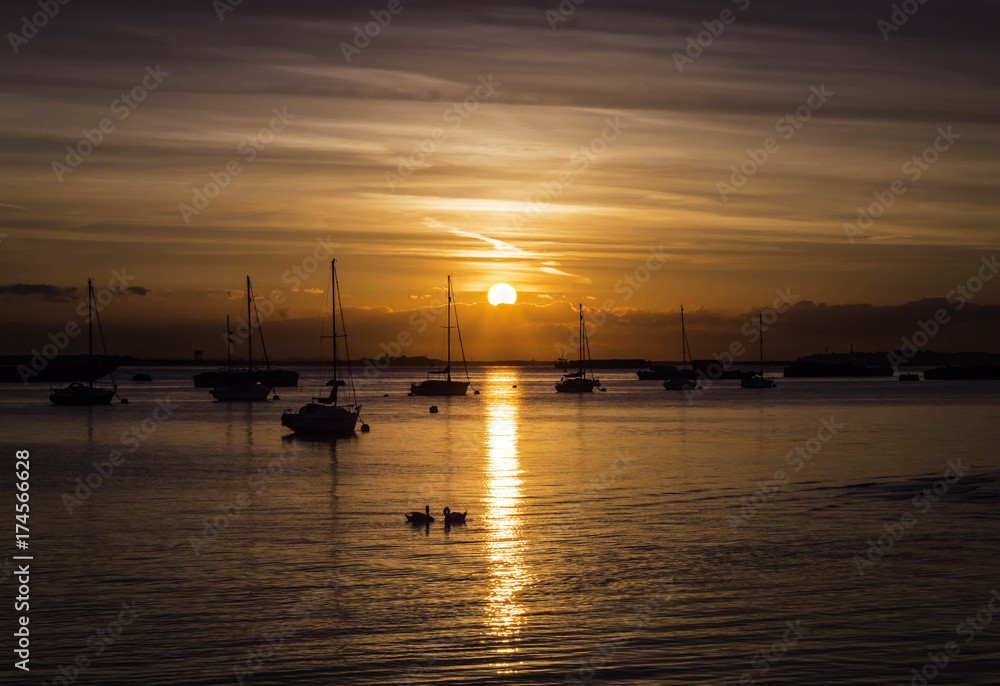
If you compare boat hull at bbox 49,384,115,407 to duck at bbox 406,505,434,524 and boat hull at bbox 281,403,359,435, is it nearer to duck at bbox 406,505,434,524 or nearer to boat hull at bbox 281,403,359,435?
boat hull at bbox 281,403,359,435

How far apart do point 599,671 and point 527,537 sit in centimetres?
1130

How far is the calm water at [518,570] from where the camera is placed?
15.9 metres

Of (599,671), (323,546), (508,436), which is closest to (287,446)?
(508,436)

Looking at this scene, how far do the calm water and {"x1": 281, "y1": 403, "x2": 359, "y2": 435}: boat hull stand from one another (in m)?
14.8

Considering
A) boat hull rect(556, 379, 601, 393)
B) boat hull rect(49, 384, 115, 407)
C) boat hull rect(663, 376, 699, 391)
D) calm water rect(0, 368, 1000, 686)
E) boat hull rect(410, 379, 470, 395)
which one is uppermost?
boat hull rect(663, 376, 699, 391)

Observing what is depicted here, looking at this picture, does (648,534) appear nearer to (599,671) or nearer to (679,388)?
(599,671)

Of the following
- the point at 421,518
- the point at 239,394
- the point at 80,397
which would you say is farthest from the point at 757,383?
the point at 421,518

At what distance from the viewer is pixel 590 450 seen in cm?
5525

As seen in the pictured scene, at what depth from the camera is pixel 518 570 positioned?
22.3 metres

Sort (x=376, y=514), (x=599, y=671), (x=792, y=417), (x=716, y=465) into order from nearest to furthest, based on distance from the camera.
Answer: (x=599, y=671) < (x=376, y=514) < (x=716, y=465) < (x=792, y=417)

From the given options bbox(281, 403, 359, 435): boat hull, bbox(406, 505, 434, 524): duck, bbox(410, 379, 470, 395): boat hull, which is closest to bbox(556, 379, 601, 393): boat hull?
bbox(410, 379, 470, 395): boat hull

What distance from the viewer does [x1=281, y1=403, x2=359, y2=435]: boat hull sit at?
6494 cm

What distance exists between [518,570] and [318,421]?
44796mm

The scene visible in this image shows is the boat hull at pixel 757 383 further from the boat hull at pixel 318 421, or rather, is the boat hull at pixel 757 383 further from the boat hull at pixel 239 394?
the boat hull at pixel 318 421
